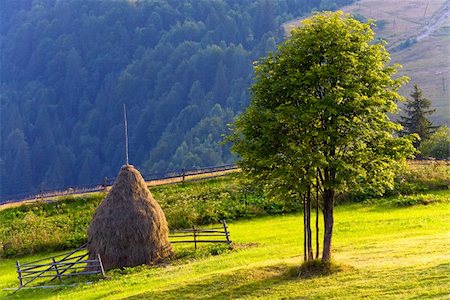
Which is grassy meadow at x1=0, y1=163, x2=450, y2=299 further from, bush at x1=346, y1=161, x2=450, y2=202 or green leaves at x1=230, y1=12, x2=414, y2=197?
green leaves at x1=230, y1=12, x2=414, y2=197

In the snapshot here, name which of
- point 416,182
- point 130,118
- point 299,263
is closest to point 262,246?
point 299,263

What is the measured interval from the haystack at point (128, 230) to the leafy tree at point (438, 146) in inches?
1356

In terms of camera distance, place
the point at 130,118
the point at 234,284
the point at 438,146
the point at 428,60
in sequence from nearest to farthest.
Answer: the point at 234,284 → the point at 438,146 → the point at 428,60 → the point at 130,118

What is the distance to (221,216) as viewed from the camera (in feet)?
139

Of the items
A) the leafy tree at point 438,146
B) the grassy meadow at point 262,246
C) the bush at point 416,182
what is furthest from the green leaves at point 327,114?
the leafy tree at point 438,146

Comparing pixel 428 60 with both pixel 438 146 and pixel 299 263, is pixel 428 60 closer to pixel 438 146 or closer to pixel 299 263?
pixel 438 146

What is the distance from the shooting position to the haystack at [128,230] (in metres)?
30.1

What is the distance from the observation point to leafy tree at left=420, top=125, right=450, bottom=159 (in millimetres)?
57044

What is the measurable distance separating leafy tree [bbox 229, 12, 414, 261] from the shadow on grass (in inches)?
78.0

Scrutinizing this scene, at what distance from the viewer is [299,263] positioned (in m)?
21.8

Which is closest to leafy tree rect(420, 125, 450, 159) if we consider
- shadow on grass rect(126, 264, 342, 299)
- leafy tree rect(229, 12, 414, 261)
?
leafy tree rect(229, 12, 414, 261)

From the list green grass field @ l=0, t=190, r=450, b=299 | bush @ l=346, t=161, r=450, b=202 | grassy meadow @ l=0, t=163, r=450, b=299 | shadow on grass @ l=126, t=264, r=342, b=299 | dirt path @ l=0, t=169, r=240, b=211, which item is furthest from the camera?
dirt path @ l=0, t=169, r=240, b=211

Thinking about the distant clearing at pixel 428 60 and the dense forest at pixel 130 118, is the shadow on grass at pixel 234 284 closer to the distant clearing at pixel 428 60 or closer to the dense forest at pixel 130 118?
the distant clearing at pixel 428 60

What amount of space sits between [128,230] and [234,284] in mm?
11228
